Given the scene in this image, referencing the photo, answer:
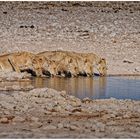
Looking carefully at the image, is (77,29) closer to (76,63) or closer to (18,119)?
(76,63)

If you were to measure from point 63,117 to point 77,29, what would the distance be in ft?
49.3

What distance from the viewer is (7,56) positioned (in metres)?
15.2

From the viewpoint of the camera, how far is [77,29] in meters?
21.9

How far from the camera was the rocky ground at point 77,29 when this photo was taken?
747 inches

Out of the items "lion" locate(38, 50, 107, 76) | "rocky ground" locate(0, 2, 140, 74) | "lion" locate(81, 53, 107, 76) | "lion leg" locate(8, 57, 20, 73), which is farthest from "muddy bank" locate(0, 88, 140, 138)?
"rocky ground" locate(0, 2, 140, 74)

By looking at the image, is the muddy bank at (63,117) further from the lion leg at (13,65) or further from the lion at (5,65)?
the lion leg at (13,65)

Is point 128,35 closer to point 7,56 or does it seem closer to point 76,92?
point 7,56

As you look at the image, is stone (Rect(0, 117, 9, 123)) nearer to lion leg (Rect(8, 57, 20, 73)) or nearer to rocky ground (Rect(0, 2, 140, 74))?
lion leg (Rect(8, 57, 20, 73))

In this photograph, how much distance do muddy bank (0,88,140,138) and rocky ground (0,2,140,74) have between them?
29.0 feet

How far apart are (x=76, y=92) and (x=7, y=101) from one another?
2758mm

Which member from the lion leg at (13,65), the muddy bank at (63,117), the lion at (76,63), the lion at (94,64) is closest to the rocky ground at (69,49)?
the muddy bank at (63,117)

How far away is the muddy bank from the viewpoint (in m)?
5.84

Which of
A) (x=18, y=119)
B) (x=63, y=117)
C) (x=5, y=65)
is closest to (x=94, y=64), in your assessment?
(x=5, y=65)

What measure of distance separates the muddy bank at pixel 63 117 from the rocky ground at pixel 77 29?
29.0 ft
